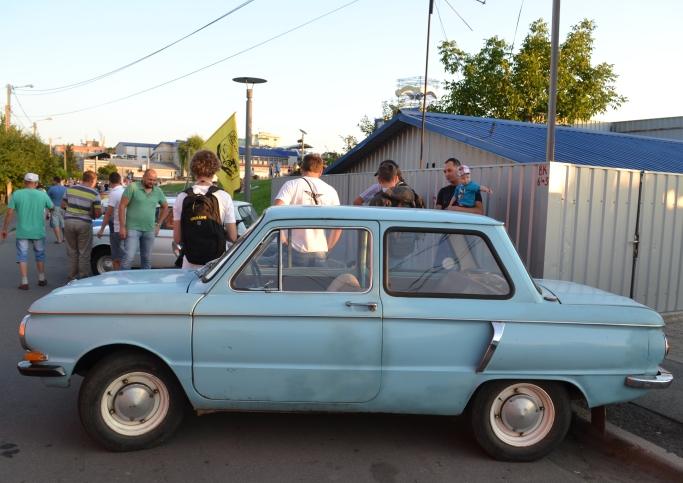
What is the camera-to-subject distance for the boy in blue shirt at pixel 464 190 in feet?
24.0

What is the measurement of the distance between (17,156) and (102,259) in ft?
107

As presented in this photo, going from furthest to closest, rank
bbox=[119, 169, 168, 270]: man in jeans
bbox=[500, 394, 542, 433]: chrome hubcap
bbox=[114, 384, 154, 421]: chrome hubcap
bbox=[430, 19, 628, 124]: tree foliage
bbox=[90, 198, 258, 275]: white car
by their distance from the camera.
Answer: bbox=[430, 19, 628, 124]: tree foliage → bbox=[90, 198, 258, 275]: white car → bbox=[119, 169, 168, 270]: man in jeans → bbox=[500, 394, 542, 433]: chrome hubcap → bbox=[114, 384, 154, 421]: chrome hubcap

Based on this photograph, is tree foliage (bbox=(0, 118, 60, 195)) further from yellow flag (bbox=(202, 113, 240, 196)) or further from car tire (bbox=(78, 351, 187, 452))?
car tire (bbox=(78, 351, 187, 452))

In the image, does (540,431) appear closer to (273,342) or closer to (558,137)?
(273,342)

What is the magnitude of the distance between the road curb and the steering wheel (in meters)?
2.69

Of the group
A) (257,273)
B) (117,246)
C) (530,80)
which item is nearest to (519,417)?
(257,273)

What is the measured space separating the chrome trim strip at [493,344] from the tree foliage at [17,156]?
37598 millimetres

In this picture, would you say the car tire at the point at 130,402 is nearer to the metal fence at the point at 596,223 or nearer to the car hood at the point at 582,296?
the car hood at the point at 582,296

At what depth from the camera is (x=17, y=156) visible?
39.1m

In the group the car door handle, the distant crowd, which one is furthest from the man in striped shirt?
the car door handle

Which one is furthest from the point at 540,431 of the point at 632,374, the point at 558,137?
the point at 558,137

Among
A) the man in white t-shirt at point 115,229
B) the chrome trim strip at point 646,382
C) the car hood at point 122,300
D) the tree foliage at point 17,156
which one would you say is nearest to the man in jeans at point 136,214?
the man in white t-shirt at point 115,229

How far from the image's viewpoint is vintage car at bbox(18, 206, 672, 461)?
400cm

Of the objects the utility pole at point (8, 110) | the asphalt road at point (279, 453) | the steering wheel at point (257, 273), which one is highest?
the utility pole at point (8, 110)
